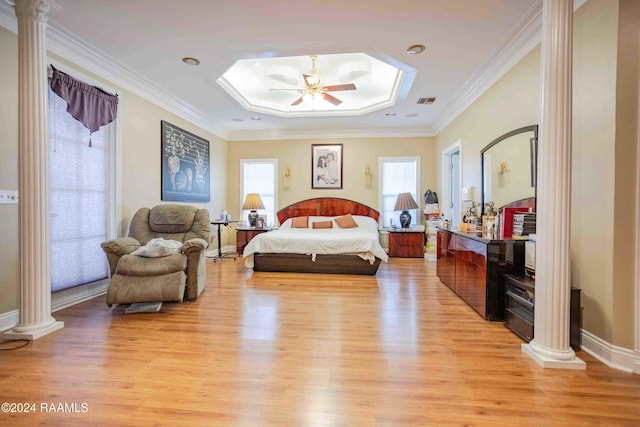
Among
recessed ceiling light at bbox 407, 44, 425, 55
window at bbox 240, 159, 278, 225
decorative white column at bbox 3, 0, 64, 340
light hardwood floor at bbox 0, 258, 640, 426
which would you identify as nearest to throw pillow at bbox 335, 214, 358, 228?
window at bbox 240, 159, 278, 225

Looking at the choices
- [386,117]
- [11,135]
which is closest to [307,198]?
[386,117]

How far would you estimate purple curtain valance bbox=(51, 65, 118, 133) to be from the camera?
3049 mm

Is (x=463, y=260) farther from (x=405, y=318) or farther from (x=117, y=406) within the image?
(x=117, y=406)

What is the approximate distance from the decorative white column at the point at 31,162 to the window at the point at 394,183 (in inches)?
222

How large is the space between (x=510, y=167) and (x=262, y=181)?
512cm

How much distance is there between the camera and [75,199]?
10.9 ft

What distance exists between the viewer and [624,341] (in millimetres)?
1960

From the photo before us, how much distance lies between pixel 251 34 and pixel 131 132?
7.46 feet

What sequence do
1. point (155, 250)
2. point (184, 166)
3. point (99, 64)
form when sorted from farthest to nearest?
point (184, 166)
point (99, 64)
point (155, 250)

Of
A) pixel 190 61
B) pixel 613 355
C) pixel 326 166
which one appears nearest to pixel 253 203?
pixel 326 166

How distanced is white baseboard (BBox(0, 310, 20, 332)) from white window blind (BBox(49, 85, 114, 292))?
389 millimetres

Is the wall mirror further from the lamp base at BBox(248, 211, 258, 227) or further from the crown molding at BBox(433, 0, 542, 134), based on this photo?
the lamp base at BBox(248, 211, 258, 227)

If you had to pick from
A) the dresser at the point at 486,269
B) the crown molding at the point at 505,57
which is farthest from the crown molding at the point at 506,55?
the dresser at the point at 486,269

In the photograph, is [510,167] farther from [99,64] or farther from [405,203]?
[99,64]
